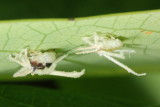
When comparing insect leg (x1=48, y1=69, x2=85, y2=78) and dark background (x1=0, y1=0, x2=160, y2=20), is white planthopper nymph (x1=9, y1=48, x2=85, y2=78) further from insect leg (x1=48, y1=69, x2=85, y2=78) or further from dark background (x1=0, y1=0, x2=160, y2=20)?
dark background (x1=0, y1=0, x2=160, y2=20)

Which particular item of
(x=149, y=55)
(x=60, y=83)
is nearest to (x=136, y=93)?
(x=60, y=83)

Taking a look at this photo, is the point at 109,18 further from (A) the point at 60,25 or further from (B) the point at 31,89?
(B) the point at 31,89

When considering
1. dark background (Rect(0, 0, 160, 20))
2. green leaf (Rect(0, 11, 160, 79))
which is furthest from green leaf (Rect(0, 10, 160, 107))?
dark background (Rect(0, 0, 160, 20))

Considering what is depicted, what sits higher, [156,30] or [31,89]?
[156,30]

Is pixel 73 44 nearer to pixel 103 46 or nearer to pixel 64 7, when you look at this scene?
pixel 103 46

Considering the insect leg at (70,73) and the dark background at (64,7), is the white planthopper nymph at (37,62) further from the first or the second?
the dark background at (64,7)

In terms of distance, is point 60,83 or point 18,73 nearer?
point 18,73
